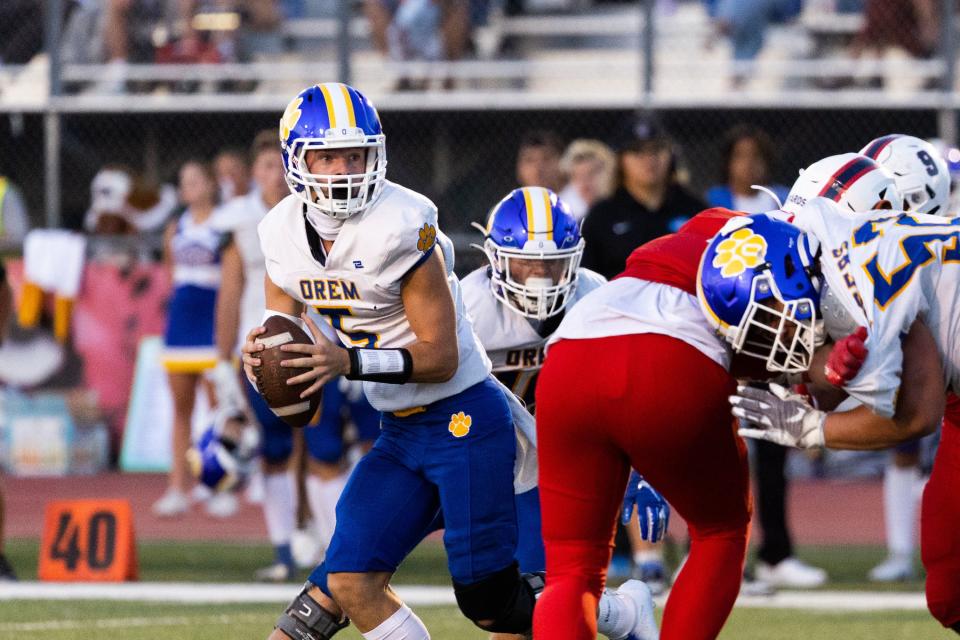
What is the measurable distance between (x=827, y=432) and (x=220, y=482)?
441cm

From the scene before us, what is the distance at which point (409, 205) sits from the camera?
5.00 m

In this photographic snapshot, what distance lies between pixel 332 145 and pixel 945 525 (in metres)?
2.03

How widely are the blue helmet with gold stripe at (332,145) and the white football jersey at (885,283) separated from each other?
4.12 ft

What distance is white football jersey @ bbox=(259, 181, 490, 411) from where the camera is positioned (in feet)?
16.2

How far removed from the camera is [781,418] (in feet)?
14.0

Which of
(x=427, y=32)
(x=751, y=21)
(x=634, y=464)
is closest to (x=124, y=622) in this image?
(x=634, y=464)

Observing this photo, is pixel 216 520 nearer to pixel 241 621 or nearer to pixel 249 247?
pixel 249 247

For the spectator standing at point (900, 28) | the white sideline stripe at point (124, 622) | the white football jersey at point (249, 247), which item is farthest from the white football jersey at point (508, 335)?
the spectator standing at point (900, 28)

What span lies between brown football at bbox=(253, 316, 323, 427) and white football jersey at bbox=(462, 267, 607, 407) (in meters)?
1.00

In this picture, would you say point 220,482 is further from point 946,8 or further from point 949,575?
point 946,8

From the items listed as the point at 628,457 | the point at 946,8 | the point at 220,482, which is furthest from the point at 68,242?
the point at 628,457

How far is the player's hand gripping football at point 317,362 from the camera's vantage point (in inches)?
184

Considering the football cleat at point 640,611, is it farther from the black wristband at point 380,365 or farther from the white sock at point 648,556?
the white sock at point 648,556

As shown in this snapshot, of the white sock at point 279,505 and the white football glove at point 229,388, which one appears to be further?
the white football glove at point 229,388
